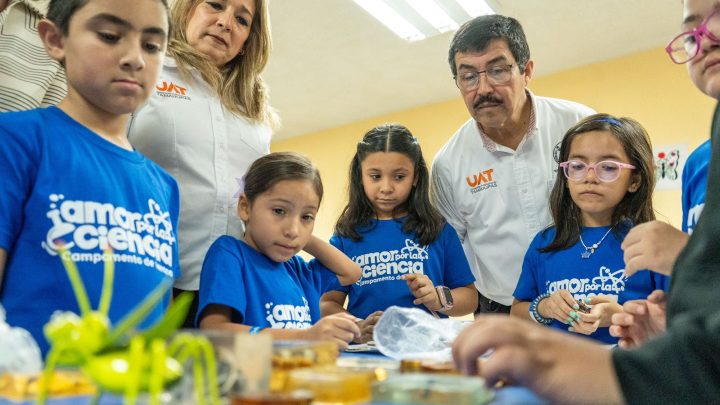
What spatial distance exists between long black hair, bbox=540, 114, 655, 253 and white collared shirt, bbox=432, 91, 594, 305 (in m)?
0.18

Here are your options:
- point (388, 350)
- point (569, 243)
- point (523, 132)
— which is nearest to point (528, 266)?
point (569, 243)

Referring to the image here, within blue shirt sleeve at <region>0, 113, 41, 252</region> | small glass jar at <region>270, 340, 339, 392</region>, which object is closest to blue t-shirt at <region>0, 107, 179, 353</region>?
blue shirt sleeve at <region>0, 113, 41, 252</region>

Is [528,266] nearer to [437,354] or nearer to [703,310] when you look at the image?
[437,354]

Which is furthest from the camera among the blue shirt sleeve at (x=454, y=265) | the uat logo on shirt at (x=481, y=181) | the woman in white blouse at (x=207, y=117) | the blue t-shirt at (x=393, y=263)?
→ the uat logo on shirt at (x=481, y=181)

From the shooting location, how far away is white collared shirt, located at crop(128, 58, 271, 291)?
1.60 meters

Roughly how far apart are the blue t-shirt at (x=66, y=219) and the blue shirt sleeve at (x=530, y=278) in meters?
1.19

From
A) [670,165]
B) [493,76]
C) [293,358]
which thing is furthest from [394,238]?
[670,165]

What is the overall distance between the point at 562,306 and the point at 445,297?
1.43ft

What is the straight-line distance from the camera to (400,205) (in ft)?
7.37

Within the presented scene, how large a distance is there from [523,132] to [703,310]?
182 cm

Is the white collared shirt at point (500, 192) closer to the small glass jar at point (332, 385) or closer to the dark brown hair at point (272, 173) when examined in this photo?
the dark brown hair at point (272, 173)

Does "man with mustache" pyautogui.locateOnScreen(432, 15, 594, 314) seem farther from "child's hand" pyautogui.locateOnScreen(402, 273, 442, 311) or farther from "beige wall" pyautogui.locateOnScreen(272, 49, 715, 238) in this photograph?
"beige wall" pyautogui.locateOnScreen(272, 49, 715, 238)

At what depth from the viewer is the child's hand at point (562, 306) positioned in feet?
5.13

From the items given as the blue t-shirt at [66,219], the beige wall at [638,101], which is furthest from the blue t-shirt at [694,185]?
the beige wall at [638,101]
